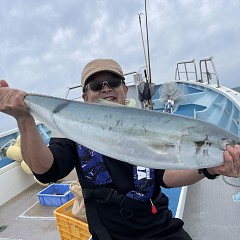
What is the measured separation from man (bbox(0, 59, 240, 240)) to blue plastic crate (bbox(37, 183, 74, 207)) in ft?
7.83

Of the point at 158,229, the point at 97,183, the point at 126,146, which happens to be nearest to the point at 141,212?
→ the point at 158,229

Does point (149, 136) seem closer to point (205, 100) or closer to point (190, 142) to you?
point (190, 142)

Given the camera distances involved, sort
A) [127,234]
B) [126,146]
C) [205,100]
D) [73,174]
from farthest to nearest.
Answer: [205,100] → [73,174] → [127,234] → [126,146]

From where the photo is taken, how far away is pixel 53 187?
4.83 m

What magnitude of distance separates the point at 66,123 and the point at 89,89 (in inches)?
21.6

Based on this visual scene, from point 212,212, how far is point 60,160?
1.81 meters

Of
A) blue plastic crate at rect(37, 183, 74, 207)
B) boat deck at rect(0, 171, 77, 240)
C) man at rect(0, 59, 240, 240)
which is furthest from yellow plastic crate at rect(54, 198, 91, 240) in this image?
blue plastic crate at rect(37, 183, 74, 207)

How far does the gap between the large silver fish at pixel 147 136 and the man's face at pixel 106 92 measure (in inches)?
18.9

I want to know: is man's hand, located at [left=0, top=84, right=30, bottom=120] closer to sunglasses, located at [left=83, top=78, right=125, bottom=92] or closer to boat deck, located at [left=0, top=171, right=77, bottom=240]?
sunglasses, located at [left=83, top=78, right=125, bottom=92]

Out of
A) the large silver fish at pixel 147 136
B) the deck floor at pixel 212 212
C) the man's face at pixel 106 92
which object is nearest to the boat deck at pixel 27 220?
the deck floor at pixel 212 212

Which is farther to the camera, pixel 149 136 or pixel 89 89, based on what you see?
pixel 89 89

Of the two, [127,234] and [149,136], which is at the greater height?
[149,136]

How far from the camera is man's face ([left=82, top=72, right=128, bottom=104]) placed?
2066 mm

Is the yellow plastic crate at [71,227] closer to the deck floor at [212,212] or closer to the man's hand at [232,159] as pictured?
the deck floor at [212,212]
